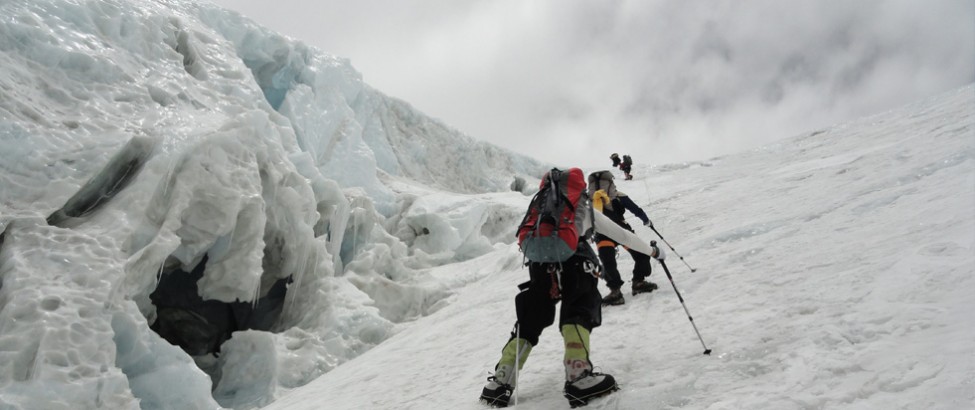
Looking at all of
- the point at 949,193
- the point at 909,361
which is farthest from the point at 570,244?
the point at 949,193

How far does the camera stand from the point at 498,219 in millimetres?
23031

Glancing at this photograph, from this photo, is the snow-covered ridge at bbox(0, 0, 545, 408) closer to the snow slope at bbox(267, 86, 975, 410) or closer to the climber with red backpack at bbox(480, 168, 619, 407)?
the snow slope at bbox(267, 86, 975, 410)

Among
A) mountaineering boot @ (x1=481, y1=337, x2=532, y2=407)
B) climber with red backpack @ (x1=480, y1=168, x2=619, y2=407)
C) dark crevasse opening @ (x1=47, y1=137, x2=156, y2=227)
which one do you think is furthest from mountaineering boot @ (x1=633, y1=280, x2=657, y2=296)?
dark crevasse opening @ (x1=47, y1=137, x2=156, y2=227)

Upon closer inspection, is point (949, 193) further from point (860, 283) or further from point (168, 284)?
point (168, 284)

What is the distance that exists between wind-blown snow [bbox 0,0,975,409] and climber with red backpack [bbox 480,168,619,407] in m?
0.34

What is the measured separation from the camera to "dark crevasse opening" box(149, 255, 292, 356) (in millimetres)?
10281

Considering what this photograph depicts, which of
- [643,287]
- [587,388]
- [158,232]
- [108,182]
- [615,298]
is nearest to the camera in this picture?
[587,388]

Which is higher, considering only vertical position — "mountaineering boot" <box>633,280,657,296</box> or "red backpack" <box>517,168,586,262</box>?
"red backpack" <box>517,168,586,262</box>

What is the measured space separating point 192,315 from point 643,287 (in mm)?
8632

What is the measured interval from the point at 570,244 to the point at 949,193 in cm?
401

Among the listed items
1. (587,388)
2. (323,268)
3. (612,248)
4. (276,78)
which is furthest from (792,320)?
(276,78)

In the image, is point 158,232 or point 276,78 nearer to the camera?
point 158,232

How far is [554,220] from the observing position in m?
3.72

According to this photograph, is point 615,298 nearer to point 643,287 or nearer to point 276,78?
point 643,287
